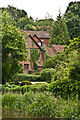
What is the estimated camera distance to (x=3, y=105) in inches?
556

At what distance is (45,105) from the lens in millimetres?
11734

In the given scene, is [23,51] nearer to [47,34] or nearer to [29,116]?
[29,116]

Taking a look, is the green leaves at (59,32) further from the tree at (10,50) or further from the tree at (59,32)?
the tree at (10,50)

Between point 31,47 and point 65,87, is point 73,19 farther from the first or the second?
point 65,87

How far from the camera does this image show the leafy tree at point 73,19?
193 feet

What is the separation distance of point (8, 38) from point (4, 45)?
3.19 feet

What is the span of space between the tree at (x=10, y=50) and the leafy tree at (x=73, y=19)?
33.6 meters

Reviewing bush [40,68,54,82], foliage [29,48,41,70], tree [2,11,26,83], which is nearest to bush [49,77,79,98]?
tree [2,11,26,83]

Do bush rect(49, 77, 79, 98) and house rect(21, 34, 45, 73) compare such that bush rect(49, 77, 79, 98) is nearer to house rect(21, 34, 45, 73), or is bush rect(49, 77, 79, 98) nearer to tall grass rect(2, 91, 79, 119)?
tall grass rect(2, 91, 79, 119)

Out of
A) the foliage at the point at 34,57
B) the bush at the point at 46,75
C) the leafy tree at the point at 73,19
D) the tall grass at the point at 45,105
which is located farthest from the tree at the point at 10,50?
the leafy tree at the point at 73,19

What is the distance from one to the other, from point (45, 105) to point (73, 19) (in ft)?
170

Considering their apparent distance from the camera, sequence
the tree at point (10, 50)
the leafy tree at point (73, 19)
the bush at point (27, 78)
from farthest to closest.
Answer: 1. the leafy tree at point (73, 19)
2. the bush at point (27, 78)
3. the tree at point (10, 50)

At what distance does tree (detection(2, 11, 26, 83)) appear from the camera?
947 inches

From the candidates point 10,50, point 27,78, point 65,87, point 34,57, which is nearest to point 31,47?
point 34,57
